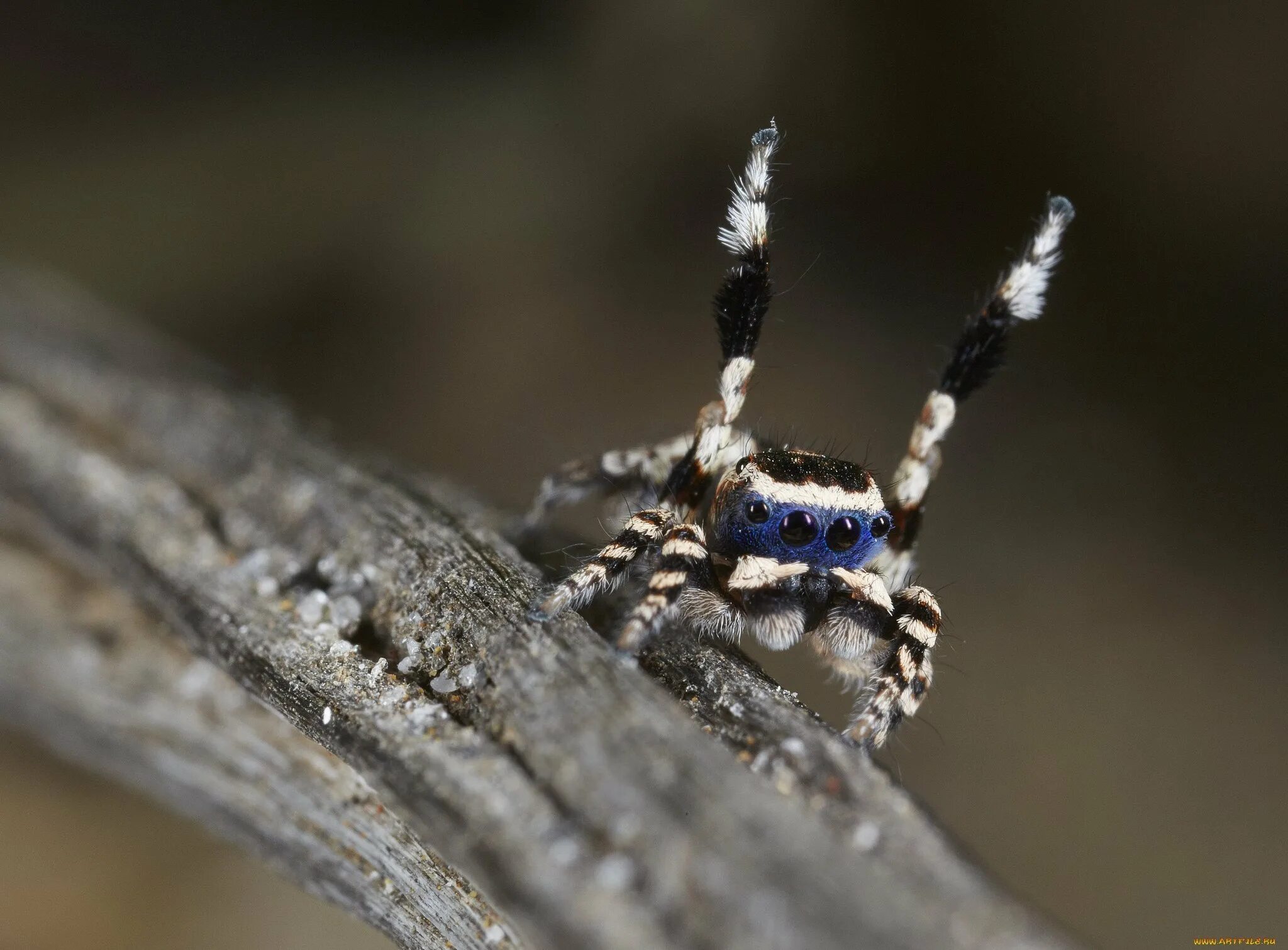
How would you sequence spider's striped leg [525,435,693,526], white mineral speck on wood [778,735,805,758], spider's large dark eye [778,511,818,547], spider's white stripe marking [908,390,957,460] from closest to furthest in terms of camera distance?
1. white mineral speck on wood [778,735,805,758]
2. spider's large dark eye [778,511,818,547]
3. spider's white stripe marking [908,390,957,460]
4. spider's striped leg [525,435,693,526]

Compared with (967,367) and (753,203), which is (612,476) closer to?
(753,203)

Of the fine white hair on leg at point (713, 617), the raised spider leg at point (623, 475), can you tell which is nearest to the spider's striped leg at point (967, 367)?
the raised spider leg at point (623, 475)

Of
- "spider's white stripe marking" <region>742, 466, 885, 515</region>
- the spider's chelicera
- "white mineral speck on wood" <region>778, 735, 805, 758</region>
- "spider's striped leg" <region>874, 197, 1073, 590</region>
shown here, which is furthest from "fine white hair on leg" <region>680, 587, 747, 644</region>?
"spider's striped leg" <region>874, 197, 1073, 590</region>

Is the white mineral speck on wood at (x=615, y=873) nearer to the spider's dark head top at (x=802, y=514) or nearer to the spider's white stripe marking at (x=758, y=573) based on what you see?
the spider's white stripe marking at (x=758, y=573)

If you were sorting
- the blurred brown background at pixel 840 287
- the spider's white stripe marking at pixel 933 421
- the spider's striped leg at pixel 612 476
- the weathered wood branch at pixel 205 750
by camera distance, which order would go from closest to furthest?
the weathered wood branch at pixel 205 750 < the spider's white stripe marking at pixel 933 421 < the spider's striped leg at pixel 612 476 < the blurred brown background at pixel 840 287

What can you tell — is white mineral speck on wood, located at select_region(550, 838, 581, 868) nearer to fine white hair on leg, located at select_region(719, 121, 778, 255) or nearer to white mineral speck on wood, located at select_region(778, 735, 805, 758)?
white mineral speck on wood, located at select_region(778, 735, 805, 758)

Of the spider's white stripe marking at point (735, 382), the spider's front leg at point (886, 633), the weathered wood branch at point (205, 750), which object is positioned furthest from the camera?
the spider's white stripe marking at point (735, 382)

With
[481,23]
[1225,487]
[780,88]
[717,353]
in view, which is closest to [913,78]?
[780,88]
